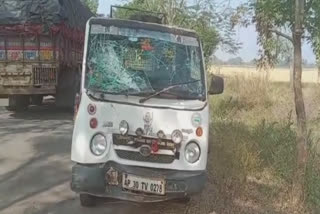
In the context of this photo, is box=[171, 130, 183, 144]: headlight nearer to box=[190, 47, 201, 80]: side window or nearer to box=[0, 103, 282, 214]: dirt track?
box=[190, 47, 201, 80]: side window

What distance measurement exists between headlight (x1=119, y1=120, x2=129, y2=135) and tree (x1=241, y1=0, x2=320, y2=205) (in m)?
2.22

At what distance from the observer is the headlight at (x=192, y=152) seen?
5652mm

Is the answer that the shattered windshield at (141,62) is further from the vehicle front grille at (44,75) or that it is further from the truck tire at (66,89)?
the truck tire at (66,89)

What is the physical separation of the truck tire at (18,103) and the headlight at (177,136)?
333 inches

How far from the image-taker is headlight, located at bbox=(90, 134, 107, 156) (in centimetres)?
551

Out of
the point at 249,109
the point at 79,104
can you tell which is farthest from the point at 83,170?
the point at 249,109

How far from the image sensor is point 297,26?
646 centimetres

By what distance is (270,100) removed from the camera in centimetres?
1675

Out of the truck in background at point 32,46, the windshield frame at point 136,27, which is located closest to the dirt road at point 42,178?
the truck in background at point 32,46

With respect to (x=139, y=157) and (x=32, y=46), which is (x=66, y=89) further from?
(x=139, y=157)

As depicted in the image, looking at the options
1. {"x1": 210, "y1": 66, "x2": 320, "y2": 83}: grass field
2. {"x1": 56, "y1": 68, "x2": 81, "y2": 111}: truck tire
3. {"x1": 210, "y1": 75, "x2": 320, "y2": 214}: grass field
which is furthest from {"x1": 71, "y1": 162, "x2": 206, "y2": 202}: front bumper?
{"x1": 210, "y1": 66, "x2": 320, "y2": 83}: grass field

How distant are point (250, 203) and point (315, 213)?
0.77 m

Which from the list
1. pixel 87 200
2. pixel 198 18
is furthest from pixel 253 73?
pixel 87 200

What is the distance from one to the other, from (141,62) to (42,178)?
2247 millimetres
